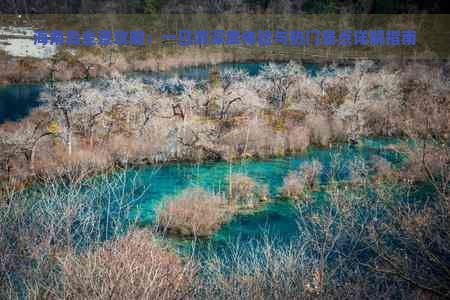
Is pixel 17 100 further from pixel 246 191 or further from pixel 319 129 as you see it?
pixel 246 191

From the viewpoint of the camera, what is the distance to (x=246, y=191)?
2753 cm

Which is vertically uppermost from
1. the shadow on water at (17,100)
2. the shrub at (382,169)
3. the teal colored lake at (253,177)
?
the shadow on water at (17,100)

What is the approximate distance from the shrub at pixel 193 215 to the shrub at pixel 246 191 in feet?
6.61

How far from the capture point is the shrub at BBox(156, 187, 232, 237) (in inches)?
911

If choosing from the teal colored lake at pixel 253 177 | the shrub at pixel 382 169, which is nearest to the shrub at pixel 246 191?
the teal colored lake at pixel 253 177

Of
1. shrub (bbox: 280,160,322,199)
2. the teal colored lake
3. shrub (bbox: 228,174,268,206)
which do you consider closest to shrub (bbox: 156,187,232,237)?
the teal colored lake

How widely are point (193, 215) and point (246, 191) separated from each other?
4953 mm

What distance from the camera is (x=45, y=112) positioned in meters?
41.6

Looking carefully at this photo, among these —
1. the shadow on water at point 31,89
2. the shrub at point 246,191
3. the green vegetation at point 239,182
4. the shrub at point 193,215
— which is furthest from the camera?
the shadow on water at point 31,89

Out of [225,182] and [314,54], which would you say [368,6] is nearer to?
[314,54]

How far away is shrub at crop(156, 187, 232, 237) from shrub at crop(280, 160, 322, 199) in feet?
Result: 15.1

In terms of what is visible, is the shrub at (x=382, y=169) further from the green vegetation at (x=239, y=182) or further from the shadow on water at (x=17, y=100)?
the shadow on water at (x=17, y=100)

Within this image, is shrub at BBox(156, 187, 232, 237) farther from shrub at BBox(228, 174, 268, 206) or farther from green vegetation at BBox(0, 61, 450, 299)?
shrub at BBox(228, 174, 268, 206)

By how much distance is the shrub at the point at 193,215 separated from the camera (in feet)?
75.9
